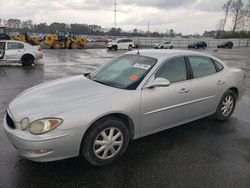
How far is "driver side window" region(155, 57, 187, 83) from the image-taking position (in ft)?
12.4

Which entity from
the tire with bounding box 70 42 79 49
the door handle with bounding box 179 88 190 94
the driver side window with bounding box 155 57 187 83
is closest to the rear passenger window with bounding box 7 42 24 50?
the driver side window with bounding box 155 57 187 83

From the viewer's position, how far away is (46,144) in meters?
2.74

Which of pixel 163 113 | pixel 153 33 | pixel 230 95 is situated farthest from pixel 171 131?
pixel 153 33

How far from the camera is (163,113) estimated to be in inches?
146

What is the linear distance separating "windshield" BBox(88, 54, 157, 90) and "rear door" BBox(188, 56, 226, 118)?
915 millimetres

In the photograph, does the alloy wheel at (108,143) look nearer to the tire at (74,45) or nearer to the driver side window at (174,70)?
the driver side window at (174,70)

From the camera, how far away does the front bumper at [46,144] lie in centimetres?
272

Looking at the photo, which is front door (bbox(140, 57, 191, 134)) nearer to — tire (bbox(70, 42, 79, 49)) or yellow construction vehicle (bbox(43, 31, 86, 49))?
yellow construction vehicle (bbox(43, 31, 86, 49))

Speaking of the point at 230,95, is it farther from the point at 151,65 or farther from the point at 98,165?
the point at 98,165

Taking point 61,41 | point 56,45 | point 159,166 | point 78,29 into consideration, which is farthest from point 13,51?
point 78,29

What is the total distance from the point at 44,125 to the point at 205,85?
2.88 metres

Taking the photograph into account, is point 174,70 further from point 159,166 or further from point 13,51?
point 13,51

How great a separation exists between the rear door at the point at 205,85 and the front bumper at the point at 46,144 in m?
2.21

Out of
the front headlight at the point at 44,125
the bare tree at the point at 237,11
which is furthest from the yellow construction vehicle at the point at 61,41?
the bare tree at the point at 237,11
